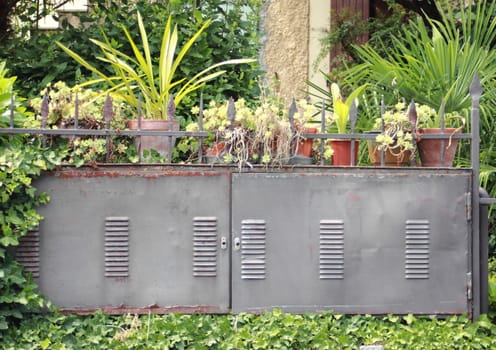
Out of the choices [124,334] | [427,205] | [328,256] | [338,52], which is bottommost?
[124,334]

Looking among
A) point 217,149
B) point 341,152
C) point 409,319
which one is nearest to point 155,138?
point 217,149

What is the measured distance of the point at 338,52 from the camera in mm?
10367

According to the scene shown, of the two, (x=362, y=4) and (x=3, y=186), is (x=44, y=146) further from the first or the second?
(x=362, y=4)

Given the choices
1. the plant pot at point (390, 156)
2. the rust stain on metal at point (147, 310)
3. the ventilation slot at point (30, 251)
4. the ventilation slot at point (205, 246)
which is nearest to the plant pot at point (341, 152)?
the plant pot at point (390, 156)

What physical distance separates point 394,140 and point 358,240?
671 mm

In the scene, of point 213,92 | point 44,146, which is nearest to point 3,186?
point 44,146

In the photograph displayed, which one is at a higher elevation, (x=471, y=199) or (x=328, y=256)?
(x=471, y=199)

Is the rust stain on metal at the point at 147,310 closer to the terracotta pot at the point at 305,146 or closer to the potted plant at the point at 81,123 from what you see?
the potted plant at the point at 81,123

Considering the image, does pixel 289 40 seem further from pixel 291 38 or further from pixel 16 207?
pixel 16 207

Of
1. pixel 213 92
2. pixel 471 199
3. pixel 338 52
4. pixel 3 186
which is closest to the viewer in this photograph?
pixel 3 186

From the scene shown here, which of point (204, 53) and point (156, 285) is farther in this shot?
point (204, 53)

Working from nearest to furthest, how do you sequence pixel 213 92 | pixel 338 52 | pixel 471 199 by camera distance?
pixel 471 199 → pixel 213 92 → pixel 338 52

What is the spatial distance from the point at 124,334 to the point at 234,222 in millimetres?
931

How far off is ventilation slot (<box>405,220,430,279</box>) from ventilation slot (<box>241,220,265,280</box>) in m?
0.89
